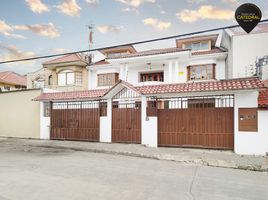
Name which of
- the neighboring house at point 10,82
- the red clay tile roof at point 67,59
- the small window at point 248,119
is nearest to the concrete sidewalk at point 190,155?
the small window at point 248,119

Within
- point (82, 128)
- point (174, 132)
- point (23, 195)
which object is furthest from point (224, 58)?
point (23, 195)

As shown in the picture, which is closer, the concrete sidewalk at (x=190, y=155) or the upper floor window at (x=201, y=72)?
the concrete sidewalk at (x=190, y=155)

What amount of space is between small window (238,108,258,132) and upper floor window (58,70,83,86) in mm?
17173

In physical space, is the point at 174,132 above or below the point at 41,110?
below

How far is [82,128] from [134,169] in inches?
308

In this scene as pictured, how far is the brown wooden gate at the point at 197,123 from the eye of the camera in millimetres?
11281

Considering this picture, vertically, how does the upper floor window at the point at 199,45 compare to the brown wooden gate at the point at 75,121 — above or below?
above

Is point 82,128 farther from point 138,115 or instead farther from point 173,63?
point 173,63

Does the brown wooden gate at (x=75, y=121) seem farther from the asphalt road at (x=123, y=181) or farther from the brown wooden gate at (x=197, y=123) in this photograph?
the asphalt road at (x=123, y=181)

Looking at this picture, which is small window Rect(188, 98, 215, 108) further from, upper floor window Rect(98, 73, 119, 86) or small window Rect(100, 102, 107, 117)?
upper floor window Rect(98, 73, 119, 86)

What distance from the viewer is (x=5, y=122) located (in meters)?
18.3

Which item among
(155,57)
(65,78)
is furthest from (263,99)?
(65,78)

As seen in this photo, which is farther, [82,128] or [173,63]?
[173,63]

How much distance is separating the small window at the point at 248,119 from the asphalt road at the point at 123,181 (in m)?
3.02
